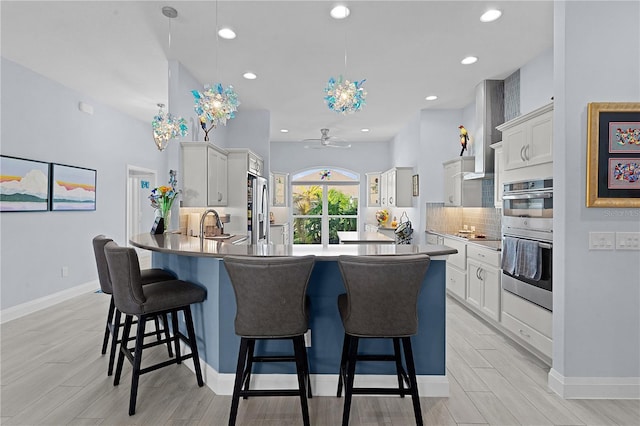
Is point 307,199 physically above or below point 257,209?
above

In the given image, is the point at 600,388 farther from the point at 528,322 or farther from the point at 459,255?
the point at 459,255

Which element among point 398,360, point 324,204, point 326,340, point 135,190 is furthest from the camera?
point 324,204

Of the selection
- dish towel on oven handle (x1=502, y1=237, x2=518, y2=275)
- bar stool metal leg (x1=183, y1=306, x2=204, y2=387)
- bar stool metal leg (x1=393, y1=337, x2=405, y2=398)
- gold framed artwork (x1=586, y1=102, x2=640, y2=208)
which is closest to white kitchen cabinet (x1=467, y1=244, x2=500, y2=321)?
dish towel on oven handle (x1=502, y1=237, x2=518, y2=275)

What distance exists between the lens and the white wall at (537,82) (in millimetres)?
3730

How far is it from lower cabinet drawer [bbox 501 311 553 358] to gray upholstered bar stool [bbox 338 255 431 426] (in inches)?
59.6

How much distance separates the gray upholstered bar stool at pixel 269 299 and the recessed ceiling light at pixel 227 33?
2426 millimetres

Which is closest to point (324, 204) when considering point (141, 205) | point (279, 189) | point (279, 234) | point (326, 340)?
point (279, 189)

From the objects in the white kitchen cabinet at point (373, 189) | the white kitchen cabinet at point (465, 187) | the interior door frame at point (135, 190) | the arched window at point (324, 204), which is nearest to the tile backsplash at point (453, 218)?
the white kitchen cabinet at point (465, 187)

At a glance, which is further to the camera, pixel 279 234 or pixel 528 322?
pixel 279 234

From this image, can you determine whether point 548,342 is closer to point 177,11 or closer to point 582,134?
point 582,134

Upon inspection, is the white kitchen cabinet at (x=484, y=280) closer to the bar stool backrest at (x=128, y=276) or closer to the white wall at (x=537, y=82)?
the white wall at (x=537, y=82)

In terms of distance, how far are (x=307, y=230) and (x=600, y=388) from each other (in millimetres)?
7178

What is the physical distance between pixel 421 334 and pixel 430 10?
2627 mm

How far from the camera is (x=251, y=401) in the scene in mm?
2385
